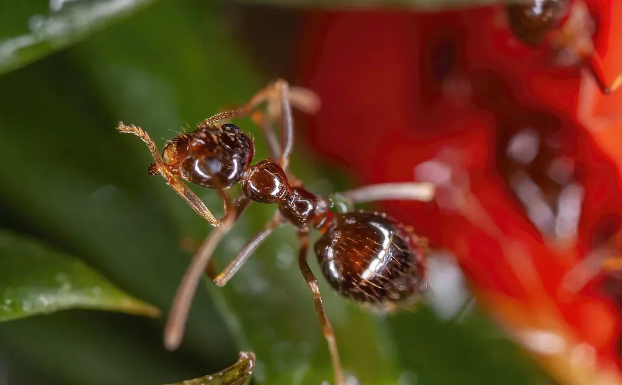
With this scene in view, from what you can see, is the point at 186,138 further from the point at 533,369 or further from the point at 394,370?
the point at 533,369

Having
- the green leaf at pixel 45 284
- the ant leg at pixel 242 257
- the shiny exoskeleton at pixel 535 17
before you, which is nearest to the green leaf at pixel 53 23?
the green leaf at pixel 45 284

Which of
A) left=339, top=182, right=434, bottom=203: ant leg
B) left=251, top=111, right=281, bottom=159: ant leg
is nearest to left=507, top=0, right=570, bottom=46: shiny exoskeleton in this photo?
→ left=339, top=182, right=434, bottom=203: ant leg

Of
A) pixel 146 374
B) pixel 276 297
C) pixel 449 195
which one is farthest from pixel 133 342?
pixel 449 195

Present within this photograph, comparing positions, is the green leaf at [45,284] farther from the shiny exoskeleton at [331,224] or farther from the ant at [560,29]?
the ant at [560,29]

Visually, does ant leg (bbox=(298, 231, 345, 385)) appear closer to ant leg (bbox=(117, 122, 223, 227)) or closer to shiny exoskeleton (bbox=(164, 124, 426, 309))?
shiny exoskeleton (bbox=(164, 124, 426, 309))

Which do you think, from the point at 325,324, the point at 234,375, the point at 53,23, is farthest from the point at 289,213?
the point at 53,23

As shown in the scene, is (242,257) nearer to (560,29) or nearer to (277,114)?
(277,114)

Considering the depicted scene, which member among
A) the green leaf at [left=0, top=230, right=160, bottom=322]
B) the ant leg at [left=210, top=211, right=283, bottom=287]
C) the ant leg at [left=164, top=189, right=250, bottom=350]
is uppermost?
the ant leg at [left=210, top=211, right=283, bottom=287]

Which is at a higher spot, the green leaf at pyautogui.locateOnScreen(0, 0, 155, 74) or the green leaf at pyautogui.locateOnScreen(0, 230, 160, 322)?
the green leaf at pyautogui.locateOnScreen(0, 0, 155, 74)
